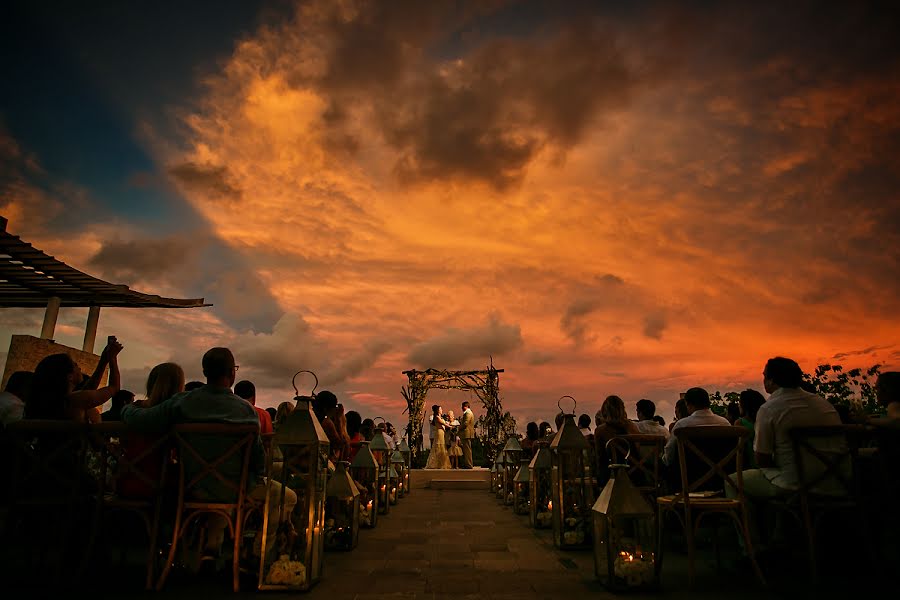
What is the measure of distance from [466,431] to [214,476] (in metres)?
13.1

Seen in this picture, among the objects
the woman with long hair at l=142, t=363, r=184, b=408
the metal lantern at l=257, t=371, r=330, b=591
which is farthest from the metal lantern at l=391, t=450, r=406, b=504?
the woman with long hair at l=142, t=363, r=184, b=408

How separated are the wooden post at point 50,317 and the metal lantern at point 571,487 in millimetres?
12251

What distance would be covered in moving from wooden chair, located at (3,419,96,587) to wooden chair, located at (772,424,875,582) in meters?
4.65

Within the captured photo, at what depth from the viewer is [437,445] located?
1588 cm

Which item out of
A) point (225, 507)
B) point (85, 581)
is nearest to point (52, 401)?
point (85, 581)

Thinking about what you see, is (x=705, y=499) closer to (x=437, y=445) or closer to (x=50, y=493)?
(x=50, y=493)

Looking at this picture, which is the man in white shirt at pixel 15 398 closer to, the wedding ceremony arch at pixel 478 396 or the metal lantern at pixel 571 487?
the metal lantern at pixel 571 487

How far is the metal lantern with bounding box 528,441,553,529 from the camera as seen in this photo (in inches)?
236

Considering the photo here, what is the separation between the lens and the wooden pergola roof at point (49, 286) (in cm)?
920

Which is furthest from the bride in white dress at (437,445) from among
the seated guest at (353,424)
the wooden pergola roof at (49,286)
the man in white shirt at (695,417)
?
the man in white shirt at (695,417)

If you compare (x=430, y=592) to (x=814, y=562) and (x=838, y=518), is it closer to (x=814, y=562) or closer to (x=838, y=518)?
(x=814, y=562)

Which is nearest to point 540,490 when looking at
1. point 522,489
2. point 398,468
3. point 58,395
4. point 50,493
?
point 522,489

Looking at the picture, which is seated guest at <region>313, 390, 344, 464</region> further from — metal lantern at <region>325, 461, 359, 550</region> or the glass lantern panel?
the glass lantern panel

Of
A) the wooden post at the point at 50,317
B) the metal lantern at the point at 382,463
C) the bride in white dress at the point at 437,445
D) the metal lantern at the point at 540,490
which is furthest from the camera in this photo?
the bride in white dress at the point at 437,445
